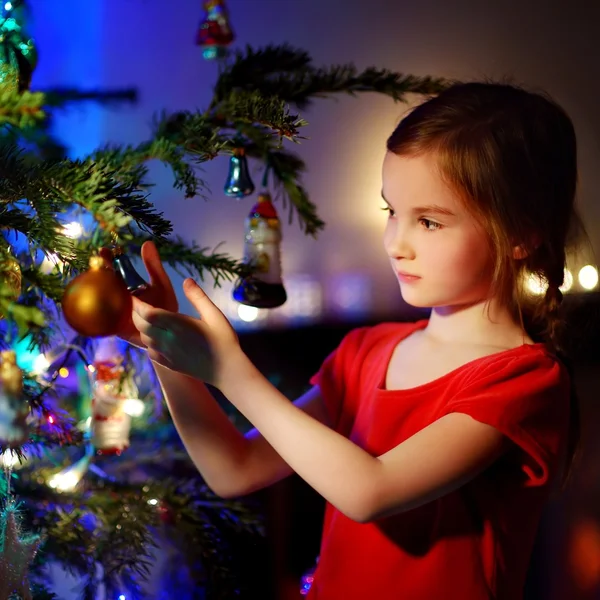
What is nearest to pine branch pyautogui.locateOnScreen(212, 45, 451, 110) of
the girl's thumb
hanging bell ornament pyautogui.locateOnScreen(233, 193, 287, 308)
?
hanging bell ornament pyautogui.locateOnScreen(233, 193, 287, 308)

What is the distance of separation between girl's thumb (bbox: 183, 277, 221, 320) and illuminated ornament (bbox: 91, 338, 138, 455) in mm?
233

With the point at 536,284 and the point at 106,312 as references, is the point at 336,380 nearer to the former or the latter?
the point at 536,284

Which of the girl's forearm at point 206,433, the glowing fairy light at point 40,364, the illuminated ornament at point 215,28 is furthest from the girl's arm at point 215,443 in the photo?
the illuminated ornament at point 215,28

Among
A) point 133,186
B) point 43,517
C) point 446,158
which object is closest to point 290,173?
point 446,158

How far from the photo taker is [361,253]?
3.64ft

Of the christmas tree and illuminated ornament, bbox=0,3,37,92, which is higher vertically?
illuminated ornament, bbox=0,3,37,92

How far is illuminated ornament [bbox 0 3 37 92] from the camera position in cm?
65

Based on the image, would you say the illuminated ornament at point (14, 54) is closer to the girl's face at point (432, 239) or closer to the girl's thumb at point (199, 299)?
the girl's thumb at point (199, 299)

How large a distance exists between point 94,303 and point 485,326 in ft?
1.42

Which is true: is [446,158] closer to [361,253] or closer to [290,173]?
[290,173]

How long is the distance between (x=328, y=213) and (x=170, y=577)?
540 millimetres

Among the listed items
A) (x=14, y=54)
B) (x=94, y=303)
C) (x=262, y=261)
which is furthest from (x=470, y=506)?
(x=14, y=54)

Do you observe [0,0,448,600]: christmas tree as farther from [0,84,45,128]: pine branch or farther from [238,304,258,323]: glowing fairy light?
[238,304,258,323]: glowing fairy light

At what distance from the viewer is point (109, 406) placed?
845mm
